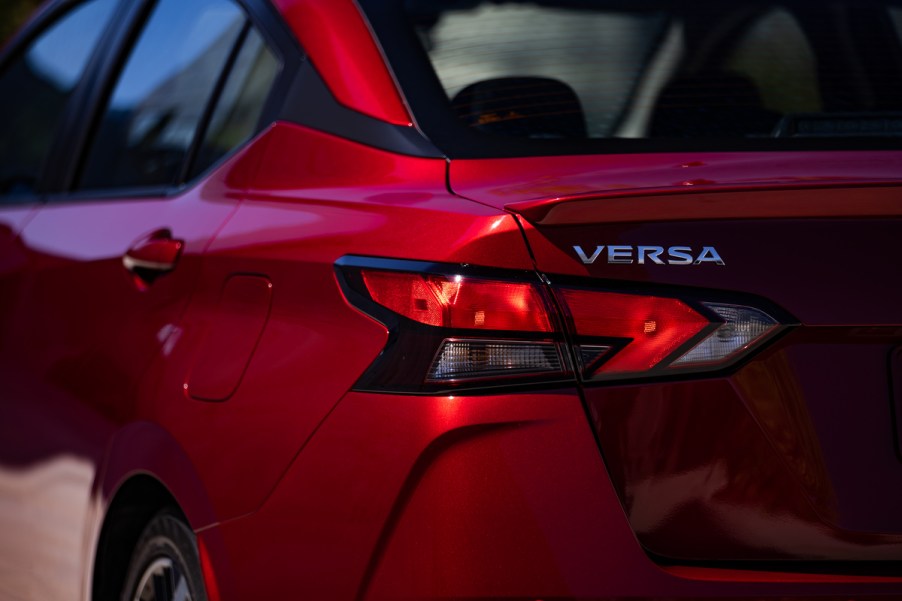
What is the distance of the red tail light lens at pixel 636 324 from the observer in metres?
1.98

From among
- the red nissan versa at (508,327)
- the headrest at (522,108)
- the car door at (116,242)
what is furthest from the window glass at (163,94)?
the headrest at (522,108)

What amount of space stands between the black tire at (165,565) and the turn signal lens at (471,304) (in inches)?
25.0

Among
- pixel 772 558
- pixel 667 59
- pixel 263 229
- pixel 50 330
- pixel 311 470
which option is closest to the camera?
pixel 772 558

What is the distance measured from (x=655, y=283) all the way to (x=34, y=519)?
176 centimetres

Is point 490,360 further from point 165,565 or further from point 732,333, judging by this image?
point 165,565

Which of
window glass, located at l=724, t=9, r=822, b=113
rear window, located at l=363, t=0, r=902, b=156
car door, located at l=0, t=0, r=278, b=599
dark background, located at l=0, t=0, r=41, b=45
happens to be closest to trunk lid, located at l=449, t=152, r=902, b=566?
rear window, located at l=363, t=0, r=902, b=156

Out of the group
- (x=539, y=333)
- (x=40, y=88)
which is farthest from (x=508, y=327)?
(x=40, y=88)

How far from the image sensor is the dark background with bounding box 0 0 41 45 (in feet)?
58.4

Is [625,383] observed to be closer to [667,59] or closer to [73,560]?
[667,59]

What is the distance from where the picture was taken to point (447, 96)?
2457 mm

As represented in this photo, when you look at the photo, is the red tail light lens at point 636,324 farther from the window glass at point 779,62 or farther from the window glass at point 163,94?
the window glass at point 163,94

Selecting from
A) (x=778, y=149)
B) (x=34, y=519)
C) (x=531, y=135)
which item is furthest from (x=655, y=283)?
(x=34, y=519)

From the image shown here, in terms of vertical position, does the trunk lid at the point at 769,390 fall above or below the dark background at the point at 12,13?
above

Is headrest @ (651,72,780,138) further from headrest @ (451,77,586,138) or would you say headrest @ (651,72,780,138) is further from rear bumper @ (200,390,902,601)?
rear bumper @ (200,390,902,601)
